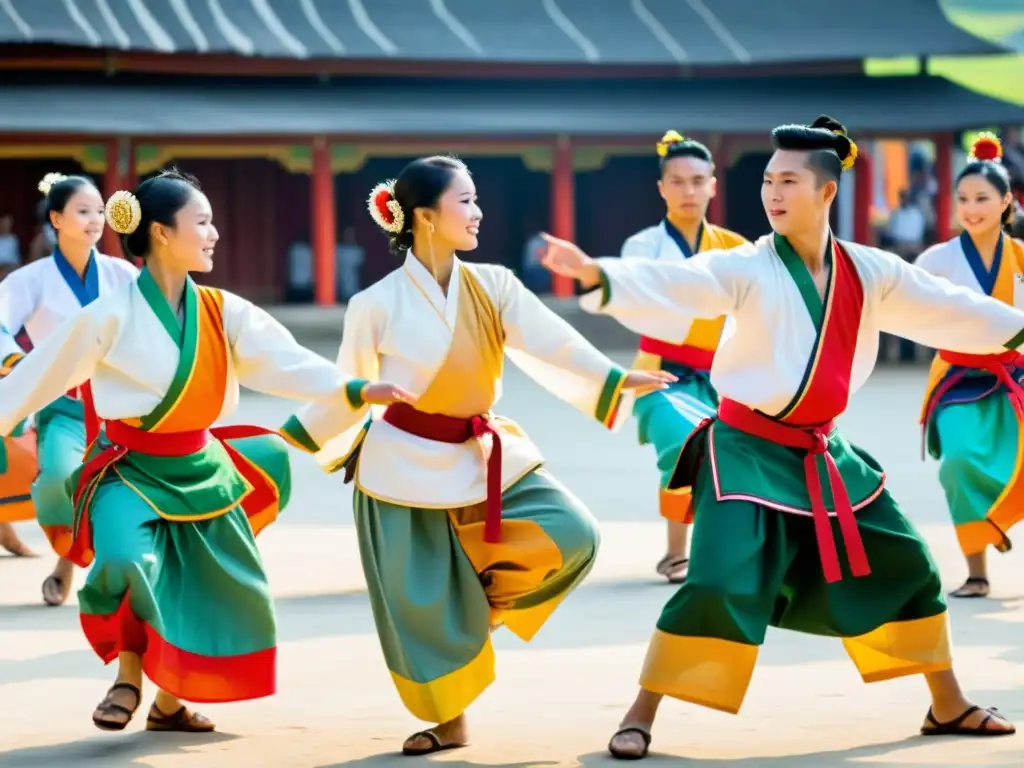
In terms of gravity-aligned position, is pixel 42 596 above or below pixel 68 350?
below

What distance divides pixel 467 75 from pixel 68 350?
21.3 m

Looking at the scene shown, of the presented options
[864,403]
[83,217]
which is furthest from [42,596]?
[864,403]

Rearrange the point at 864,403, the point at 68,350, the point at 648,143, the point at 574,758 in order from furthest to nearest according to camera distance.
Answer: the point at 648,143 → the point at 864,403 → the point at 68,350 → the point at 574,758

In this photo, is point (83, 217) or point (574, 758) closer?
point (574, 758)

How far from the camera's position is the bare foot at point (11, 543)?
957 centimetres

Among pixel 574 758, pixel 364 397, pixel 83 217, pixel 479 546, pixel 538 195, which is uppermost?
pixel 538 195

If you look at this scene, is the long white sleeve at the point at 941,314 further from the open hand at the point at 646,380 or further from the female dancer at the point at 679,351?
the female dancer at the point at 679,351

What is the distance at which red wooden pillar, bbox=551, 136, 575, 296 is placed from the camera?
25578 millimetres

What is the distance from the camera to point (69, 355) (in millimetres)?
5840

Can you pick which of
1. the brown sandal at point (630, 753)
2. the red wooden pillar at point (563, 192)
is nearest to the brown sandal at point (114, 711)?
the brown sandal at point (630, 753)

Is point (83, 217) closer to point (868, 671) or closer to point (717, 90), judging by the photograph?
point (868, 671)

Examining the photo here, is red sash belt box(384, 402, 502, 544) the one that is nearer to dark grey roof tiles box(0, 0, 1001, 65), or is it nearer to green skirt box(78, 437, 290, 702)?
green skirt box(78, 437, 290, 702)

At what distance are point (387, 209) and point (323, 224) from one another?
18.8m

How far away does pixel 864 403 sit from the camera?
17234 mm
